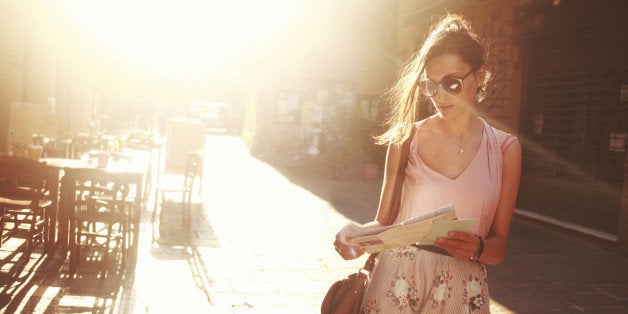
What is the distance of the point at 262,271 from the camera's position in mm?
6570

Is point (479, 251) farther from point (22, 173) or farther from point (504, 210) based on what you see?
point (22, 173)

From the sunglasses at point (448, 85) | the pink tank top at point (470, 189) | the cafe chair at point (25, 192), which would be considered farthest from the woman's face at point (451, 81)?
the cafe chair at point (25, 192)

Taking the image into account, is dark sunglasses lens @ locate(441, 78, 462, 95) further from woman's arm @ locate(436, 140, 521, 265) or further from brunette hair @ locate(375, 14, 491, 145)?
woman's arm @ locate(436, 140, 521, 265)

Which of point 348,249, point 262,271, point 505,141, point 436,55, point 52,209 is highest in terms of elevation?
point 436,55

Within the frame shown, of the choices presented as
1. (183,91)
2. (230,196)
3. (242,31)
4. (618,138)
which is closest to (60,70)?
(230,196)

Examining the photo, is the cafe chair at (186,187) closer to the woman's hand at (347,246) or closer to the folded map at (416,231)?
the woman's hand at (347,246)

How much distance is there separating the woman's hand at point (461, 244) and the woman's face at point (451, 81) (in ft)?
1.59

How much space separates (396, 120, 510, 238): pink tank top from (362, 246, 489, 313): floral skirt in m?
0.16

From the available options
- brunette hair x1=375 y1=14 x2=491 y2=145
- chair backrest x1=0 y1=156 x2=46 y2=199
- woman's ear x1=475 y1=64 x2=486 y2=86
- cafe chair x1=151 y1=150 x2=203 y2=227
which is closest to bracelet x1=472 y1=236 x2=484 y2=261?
brunette hair x1=375 y1=14 x2=491 y2=145

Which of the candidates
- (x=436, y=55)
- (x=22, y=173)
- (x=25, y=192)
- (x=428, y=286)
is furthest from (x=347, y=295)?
(x=25, y=192)

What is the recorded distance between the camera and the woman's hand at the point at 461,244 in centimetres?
200

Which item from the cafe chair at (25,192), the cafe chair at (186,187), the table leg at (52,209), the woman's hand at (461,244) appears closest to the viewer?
the woman's hand at (461,244)

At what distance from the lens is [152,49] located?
51125 mm

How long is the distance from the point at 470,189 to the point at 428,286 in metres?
0.37
